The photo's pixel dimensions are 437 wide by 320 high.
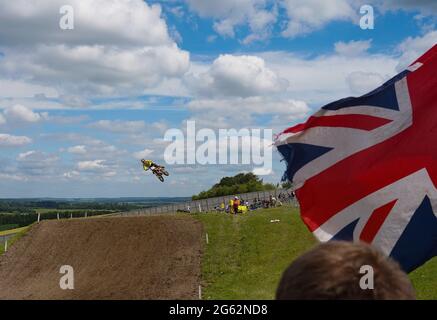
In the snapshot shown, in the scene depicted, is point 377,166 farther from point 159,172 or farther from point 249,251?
point 159,172

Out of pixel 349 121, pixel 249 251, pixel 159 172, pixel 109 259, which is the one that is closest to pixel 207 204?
pixel 159 172

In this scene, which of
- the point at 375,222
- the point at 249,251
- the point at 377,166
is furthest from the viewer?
the point at 249,251

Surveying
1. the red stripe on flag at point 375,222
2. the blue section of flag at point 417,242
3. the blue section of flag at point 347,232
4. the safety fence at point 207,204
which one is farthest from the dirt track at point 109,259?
the blue section of flag at point 417,242

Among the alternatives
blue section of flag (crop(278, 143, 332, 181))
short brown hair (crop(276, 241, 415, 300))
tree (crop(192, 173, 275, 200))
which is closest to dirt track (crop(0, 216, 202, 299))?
blue section of flag (crop(278, 143, 332, 181))

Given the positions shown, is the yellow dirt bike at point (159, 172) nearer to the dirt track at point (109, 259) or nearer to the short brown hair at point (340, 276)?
the dirt track at point (109, 259)

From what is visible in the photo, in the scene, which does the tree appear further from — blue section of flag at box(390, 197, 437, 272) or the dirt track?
blue section of flag at box(390, 197, 437, 272)
